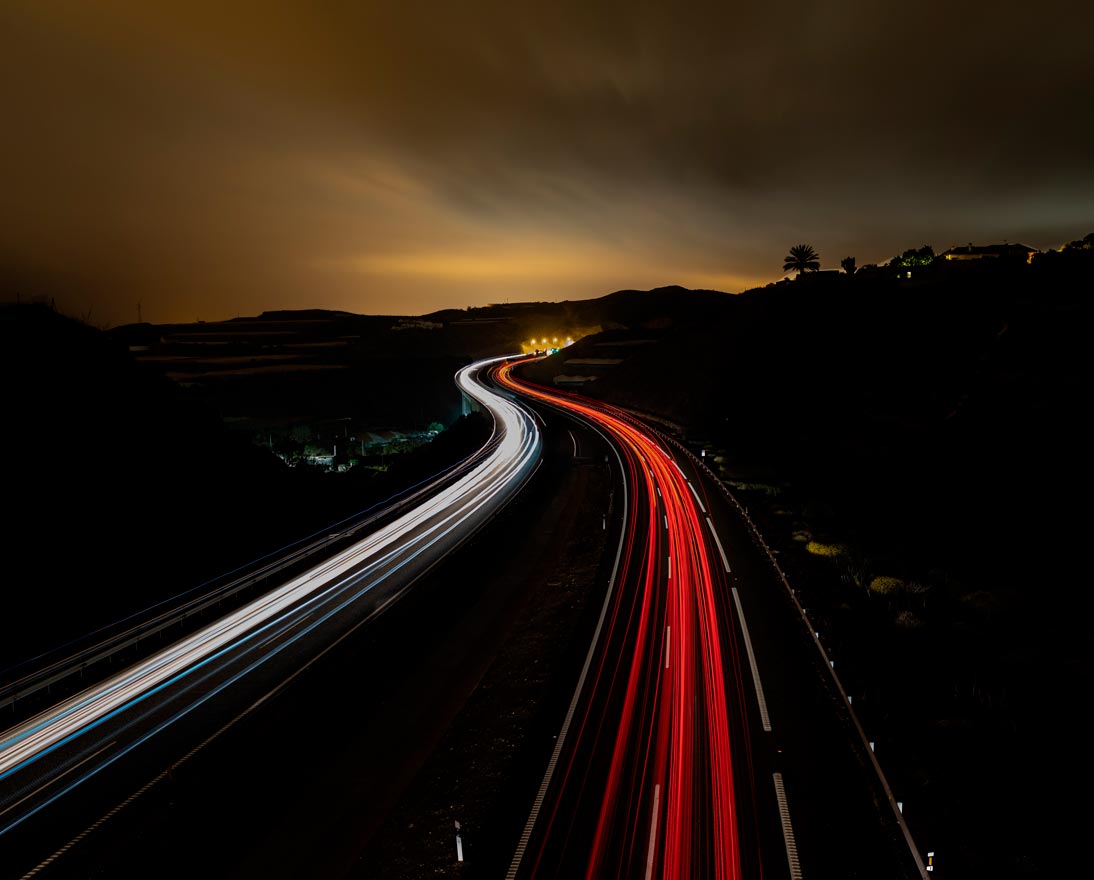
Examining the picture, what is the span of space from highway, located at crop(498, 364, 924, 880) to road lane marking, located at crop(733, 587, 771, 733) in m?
0.05

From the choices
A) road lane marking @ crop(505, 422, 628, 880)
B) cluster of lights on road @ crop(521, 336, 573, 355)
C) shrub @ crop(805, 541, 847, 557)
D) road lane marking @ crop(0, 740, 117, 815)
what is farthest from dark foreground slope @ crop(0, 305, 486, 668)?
cluster of lights on road @ crop(521, 336, 573, 355)

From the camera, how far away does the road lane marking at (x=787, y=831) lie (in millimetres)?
8438

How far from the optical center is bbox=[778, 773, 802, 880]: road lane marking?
27.7 ft

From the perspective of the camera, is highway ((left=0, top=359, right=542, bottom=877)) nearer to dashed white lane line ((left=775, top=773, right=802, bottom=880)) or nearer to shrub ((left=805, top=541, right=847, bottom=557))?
dashed white lane line ((left=775, top=773, right=802, bottom=880))

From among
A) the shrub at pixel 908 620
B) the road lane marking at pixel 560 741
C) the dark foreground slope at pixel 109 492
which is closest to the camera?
the road lane marking at pixel 560 741

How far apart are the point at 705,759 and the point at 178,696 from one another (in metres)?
13.6

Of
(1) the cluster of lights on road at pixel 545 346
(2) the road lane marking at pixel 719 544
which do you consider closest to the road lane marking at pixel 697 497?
(2) the road lane marking at pixel 719 544

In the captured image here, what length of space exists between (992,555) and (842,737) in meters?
18.2

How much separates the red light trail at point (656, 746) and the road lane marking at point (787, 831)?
0.83 meters

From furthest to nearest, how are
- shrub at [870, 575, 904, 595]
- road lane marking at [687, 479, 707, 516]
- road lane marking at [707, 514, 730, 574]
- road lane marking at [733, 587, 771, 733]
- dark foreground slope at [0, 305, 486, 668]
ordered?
road lane marking at [687, 479, 707, 516], road lane marking at [707, 514, 730, 574], dark foreground slope at [0, 305, 486, 668], shrub at [870, 575, 904, 595], road lane marking at [733, 587, 771, 733]

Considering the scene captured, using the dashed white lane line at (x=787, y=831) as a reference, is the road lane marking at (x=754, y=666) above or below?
below

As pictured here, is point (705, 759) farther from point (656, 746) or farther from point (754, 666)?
point (754, 666)

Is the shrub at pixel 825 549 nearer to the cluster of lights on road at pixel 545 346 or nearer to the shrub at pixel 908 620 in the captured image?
the shrub at pixel 908 620

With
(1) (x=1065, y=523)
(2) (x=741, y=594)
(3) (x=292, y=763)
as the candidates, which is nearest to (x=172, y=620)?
(3) (x=292, y=763)
